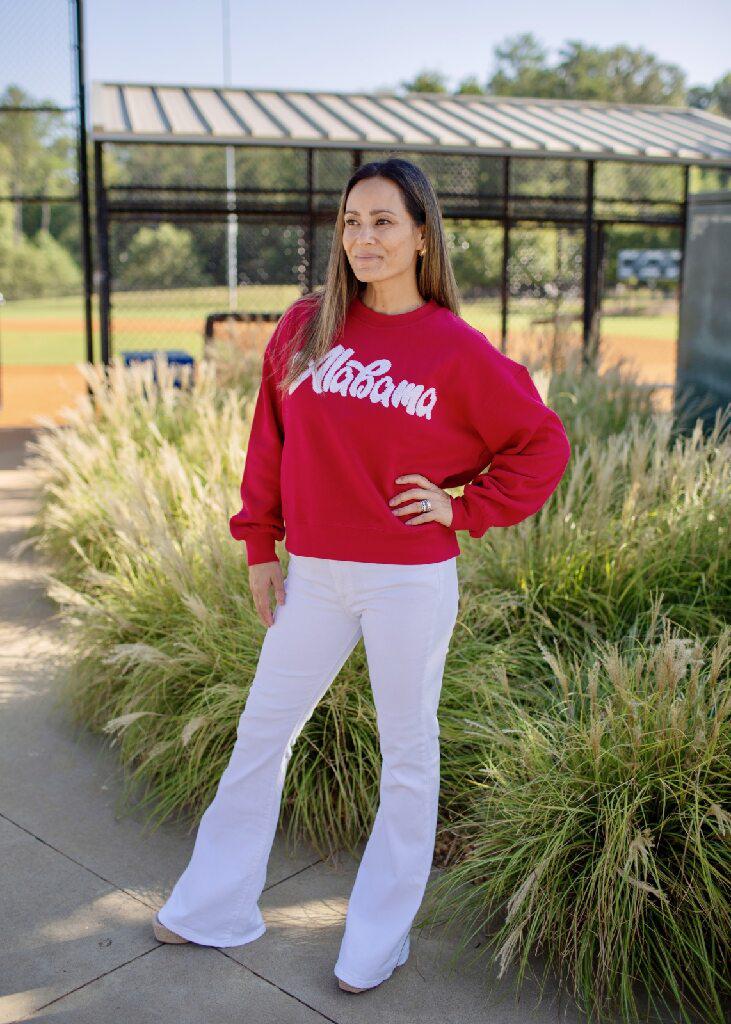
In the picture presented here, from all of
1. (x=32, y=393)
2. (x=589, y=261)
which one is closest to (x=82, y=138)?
(x=589, y=261)

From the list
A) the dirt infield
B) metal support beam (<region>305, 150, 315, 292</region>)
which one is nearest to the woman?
metal support beam (<region>305, 150, 315, 292</region>)

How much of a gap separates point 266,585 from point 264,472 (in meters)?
0.28

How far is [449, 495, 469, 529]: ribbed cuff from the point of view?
2.65 m

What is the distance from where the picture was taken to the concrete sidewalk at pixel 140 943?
8.89 ft

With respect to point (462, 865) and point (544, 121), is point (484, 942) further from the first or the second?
point (544, 121)

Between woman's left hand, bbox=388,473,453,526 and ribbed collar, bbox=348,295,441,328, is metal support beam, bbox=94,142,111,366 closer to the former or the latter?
ribbed collar, bbox=348,295,441,328

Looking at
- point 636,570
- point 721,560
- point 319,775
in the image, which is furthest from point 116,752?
point 721,560

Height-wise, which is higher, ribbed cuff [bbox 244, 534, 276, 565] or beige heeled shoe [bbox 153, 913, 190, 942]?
ribbed cuff [bbox 244, 534, 276, 565]

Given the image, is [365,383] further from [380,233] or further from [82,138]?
[82,138]

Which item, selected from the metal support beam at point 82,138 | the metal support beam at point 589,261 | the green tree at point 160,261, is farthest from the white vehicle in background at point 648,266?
the metal support beam at point 82,138

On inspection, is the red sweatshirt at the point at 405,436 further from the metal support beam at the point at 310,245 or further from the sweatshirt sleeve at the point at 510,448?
the metal support beam at the point at 310,245

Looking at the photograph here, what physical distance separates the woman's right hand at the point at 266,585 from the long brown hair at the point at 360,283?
0.46 metres

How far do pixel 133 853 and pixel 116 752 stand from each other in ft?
2.39

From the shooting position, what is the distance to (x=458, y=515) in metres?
2.66
